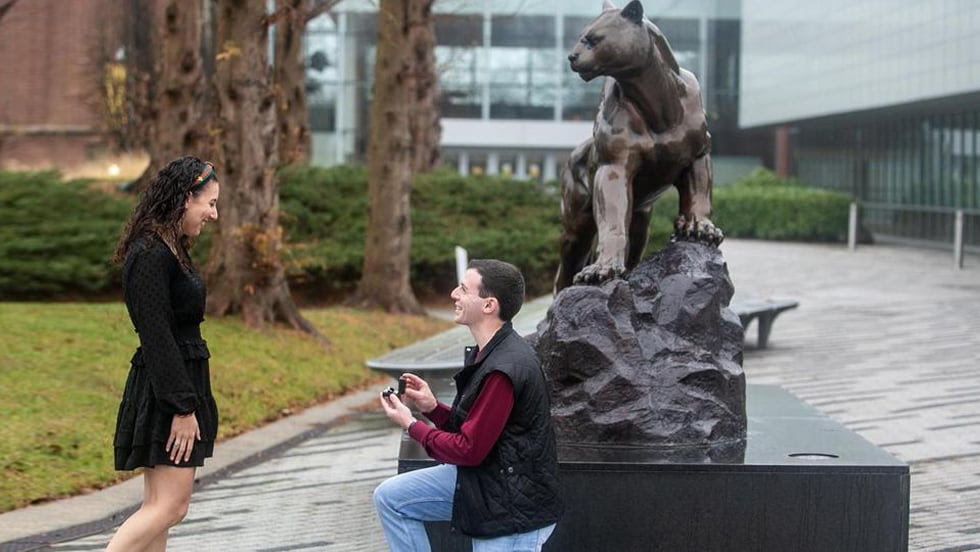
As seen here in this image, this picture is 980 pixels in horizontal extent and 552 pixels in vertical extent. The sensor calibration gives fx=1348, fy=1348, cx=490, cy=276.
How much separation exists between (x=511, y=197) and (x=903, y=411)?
12149 millimetres

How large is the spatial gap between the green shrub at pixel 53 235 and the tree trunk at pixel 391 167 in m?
3.33

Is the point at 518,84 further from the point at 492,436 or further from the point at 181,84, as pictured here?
the point at 492,436

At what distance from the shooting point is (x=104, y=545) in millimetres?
6902

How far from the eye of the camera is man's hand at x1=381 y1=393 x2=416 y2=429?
473 centimetres

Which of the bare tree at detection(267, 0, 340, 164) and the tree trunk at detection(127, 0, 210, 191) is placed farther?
the bare tree at detection(267, 0, 340, 164)

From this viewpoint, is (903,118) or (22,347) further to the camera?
(903,118)

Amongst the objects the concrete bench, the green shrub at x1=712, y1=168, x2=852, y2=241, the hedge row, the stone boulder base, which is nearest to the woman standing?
the stone boulder base

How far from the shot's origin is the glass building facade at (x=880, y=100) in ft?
98.6

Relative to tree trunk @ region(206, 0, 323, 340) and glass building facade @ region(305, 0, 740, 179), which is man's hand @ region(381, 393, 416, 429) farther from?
glass building facade @ region(305, 0, 740, 179)

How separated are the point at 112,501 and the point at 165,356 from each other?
325 cm

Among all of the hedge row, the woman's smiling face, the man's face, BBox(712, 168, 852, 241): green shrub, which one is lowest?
BBox(712, 168, 852, 241): green shrub

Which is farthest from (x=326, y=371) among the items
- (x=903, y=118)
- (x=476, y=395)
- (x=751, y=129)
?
(x=751, y=129)

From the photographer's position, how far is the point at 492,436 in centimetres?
464

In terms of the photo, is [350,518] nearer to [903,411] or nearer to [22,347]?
[22,347]
